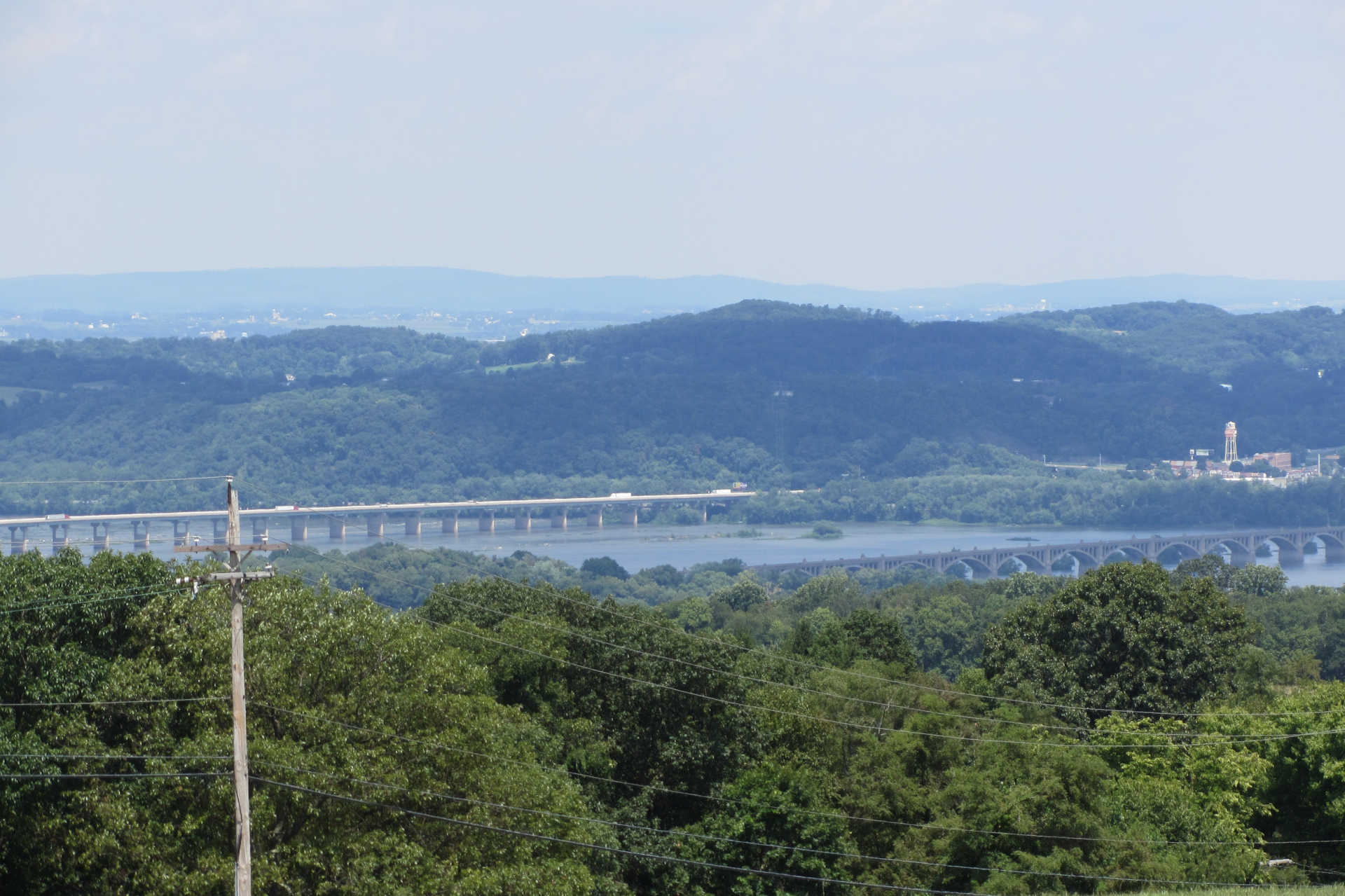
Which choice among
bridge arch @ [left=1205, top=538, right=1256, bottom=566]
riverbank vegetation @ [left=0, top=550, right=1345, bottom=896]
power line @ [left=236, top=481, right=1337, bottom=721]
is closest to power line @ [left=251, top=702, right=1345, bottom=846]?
riverbank vegetation @ [left=0, top=550, right=1345, bottom=896]

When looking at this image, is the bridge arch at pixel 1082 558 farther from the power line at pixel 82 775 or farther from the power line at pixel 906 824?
the power line at pixel 82 775

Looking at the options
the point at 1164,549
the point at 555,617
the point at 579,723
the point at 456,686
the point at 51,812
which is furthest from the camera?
the point at 1164,549

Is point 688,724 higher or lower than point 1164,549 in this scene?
higher

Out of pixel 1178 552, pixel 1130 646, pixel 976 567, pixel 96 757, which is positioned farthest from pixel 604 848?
pixel 1178 552

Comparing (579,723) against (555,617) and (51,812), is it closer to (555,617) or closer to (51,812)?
(555,617)

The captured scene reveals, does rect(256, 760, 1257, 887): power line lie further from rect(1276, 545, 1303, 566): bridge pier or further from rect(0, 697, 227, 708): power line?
rect(1276, 545, 1303, 566): bridge pier

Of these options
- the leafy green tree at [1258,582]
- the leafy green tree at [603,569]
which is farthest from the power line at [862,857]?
the leafy green tree at [603,569]

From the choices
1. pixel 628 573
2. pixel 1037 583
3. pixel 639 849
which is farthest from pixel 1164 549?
pixel 639 849
